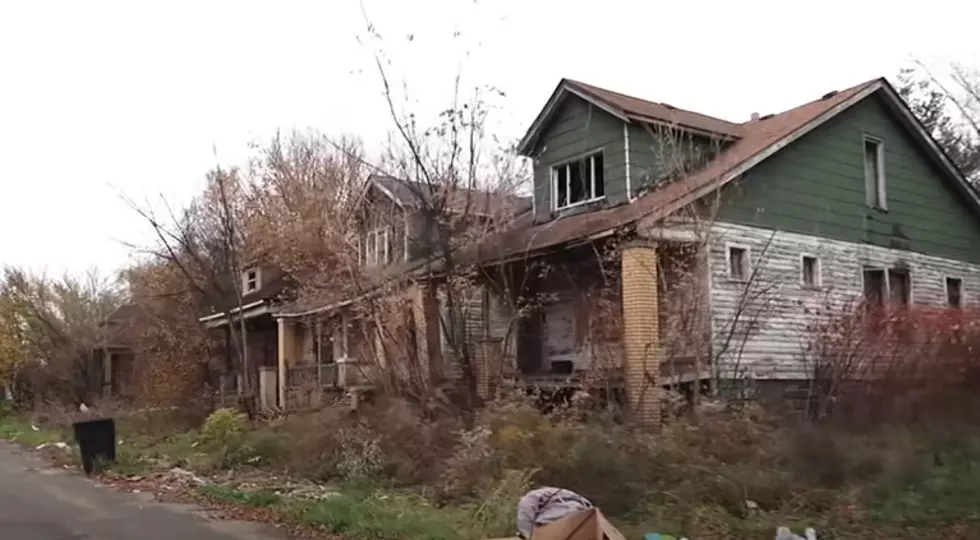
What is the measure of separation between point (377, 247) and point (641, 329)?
6074 millimetres

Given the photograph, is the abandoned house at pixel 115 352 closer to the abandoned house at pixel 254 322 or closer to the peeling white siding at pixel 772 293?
the abandoned house at pixel 254 322

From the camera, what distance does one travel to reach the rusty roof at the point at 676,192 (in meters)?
17.0

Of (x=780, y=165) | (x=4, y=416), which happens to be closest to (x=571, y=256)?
(x=780, y=165)

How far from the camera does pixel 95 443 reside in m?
18.1

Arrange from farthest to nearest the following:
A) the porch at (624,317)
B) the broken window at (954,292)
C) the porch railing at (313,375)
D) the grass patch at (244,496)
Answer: the porch railing at (313,375) → the broken window at (954,292) → the porch at (624,317) → the grass patch at (244,496)

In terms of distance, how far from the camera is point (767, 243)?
19078 mm

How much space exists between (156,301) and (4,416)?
11.9m

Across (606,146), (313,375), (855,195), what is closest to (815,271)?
(855,195)

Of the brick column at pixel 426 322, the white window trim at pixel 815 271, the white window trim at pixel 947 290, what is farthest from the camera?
the white window trim at pixel 947 290

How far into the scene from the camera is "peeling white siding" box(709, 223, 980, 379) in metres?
17.8

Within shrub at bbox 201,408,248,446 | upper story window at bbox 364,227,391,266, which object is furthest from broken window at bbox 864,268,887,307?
shrub at bbox 201,408,248,446

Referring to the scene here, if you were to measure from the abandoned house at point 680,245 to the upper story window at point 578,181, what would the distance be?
1.4 inches

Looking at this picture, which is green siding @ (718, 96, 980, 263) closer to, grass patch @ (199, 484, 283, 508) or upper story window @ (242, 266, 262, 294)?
grass patch @ (199, 484, 283, 508)

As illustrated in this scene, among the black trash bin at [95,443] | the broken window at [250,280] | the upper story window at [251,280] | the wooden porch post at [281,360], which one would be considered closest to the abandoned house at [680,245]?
the black trash bin at [95,443]
